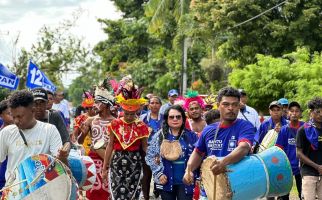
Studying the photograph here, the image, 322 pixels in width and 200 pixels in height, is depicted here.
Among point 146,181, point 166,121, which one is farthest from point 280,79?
point 166,121

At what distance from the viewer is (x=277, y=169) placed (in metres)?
6.02

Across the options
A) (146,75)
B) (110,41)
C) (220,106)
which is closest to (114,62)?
(110,41)

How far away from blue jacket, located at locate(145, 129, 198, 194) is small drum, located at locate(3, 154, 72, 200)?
2.49m

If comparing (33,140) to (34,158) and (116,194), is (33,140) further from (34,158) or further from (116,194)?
(116,194)

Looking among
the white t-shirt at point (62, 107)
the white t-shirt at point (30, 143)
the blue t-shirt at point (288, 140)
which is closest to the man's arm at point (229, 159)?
the white t-shirt at point (30, 143)

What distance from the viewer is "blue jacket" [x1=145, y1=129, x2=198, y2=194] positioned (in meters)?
8.02

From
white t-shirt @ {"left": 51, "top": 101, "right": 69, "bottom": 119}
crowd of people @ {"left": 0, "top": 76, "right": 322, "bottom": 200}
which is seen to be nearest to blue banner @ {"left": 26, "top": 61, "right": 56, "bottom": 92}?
white t-shirt @ {"left": 51, "top": 101, "right": 69, "bottom": 119}

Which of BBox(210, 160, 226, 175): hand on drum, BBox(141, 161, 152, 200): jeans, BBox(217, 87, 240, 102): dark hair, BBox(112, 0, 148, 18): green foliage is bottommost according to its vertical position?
BBox(141, 161, 152, 200): jeans

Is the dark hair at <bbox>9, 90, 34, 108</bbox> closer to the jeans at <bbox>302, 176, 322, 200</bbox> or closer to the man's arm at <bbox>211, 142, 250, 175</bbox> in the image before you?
the man's arm at <bbox>211, 142, 250, 175</bbox>

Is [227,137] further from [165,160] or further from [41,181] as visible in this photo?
[165,160]

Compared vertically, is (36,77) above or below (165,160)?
above

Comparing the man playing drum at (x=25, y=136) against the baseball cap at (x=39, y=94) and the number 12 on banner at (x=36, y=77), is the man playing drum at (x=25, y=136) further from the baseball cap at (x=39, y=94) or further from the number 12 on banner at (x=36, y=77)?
the number 12 on banner at (x=36, y=77)

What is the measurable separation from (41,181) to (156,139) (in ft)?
9.42

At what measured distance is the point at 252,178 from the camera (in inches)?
227
